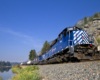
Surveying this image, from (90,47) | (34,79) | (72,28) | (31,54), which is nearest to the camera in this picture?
(34,79)

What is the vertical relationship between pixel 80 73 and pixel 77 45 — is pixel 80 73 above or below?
below

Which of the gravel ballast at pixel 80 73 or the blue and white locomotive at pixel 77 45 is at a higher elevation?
the blue and white locomotive at pixel 77 45

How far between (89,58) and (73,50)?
1.40 m

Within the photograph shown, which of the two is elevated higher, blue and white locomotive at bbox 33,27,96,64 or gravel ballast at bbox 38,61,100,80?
blue and white locomotive at bbox 33,27,96,64

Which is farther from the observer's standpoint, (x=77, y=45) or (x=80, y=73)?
(x=77, y=45)

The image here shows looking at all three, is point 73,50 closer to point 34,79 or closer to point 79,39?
point 79,39

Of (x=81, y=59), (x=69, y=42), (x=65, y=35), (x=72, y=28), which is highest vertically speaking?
(x=72, y=28)

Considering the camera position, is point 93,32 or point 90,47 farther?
point 93,32

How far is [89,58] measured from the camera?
735cm

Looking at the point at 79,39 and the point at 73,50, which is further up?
the point at 79,39

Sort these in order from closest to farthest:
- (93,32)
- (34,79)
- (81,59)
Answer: (34,79) < (81,59) < (93,32)

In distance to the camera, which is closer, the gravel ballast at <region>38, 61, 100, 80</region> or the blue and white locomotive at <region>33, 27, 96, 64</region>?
the gravel ballast at <region>38, 61, 100, 80</region>

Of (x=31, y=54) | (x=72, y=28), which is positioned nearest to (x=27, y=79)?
(x=72, y=28)

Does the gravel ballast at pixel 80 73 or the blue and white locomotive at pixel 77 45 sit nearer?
the gravel ballast at pixel 80 73
